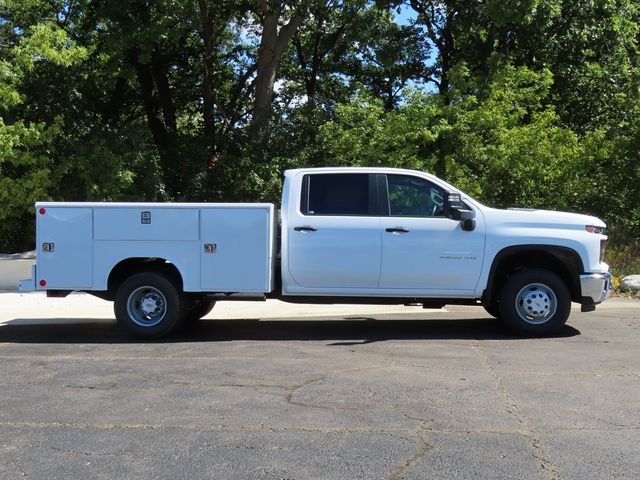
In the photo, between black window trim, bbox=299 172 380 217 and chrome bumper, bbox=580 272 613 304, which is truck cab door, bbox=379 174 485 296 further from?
chrome bumper, bbox=580 272 613 304

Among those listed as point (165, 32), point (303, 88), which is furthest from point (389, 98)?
point (165, 32)

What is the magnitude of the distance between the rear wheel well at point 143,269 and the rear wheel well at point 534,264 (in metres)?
3.90

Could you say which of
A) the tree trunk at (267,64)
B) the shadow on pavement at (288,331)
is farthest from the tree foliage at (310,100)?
the shadow on pavement at (288,331)

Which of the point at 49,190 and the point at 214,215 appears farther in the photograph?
the point at 49,190

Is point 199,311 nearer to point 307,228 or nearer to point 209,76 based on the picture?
point 307,228

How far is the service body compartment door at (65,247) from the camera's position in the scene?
8172 millimetres

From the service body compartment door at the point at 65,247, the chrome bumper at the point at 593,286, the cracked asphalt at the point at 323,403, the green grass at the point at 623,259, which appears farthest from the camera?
the green grass at the point at 623,259

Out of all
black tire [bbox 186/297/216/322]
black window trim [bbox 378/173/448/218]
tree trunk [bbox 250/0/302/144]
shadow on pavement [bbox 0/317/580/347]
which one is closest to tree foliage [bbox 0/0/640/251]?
tree trunk [bbox 250/0/302/144]

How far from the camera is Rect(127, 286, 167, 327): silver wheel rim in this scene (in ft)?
27.1

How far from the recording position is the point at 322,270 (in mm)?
8055

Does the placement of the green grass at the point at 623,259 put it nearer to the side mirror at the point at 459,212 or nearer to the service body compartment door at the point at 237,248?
the side mirror at the point at 459,212

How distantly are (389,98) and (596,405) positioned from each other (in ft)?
71.1

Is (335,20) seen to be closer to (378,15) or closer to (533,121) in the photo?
(378,15)

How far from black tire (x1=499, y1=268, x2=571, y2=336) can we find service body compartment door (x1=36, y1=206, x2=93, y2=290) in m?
5.25
